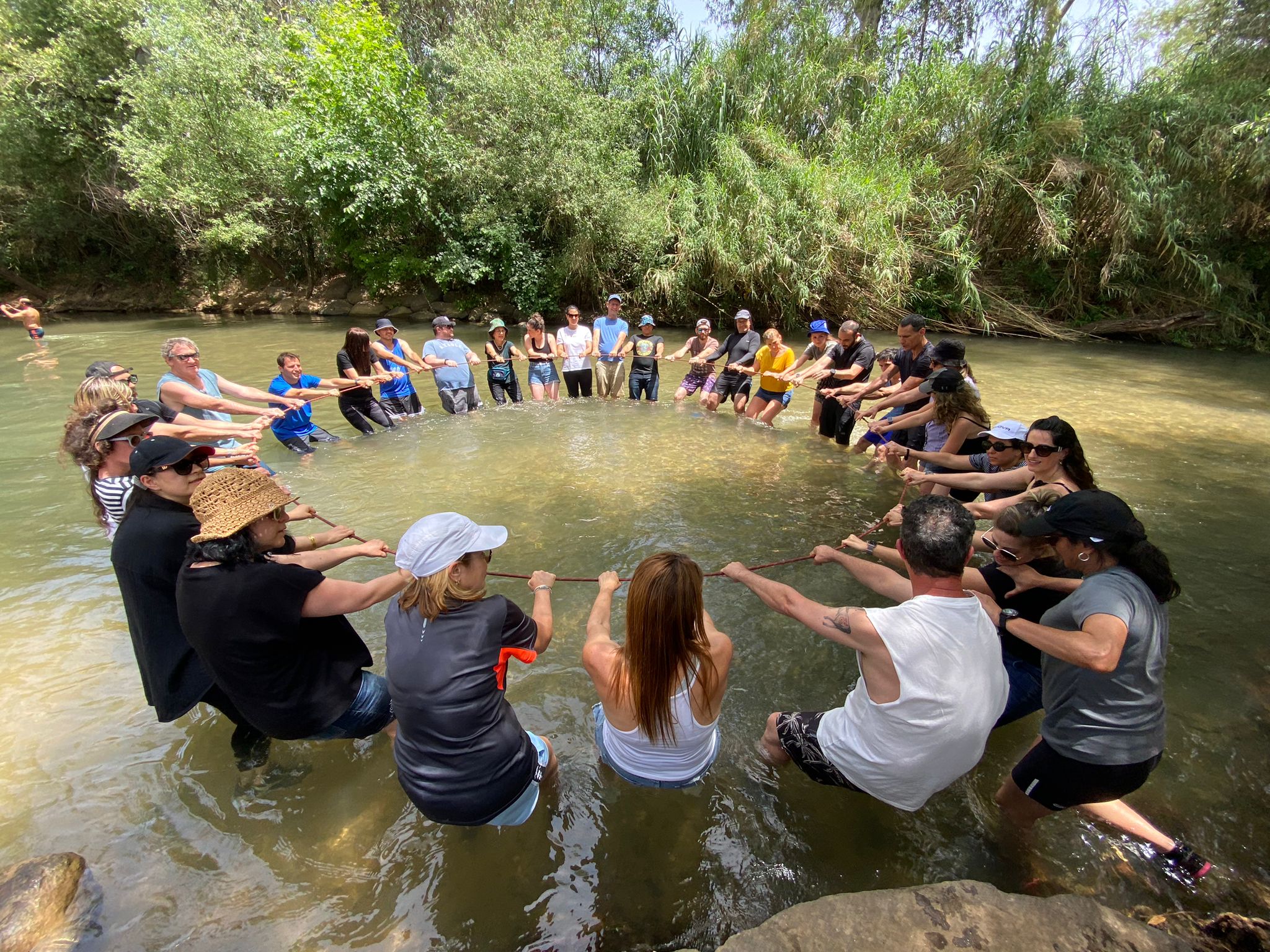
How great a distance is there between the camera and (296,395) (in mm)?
7293

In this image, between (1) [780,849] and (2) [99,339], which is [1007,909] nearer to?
(1) [780,849]

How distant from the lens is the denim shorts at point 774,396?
870 cm

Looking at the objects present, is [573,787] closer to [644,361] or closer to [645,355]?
[645,355]

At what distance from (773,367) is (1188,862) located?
688 centimetres

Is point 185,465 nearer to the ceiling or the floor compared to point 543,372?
nearer to the ceiling

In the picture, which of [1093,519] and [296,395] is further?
[296,395]

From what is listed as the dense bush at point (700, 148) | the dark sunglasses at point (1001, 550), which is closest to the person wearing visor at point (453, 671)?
the dark sunglasses at point (1001, 550)

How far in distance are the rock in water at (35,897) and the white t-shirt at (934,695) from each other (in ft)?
10.9

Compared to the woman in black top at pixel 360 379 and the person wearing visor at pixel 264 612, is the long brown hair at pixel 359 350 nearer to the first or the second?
the woman in black top at pixel 360 379

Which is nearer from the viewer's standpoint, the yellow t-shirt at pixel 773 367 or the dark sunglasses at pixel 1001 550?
the dark sunglasses at pixel 1001 550

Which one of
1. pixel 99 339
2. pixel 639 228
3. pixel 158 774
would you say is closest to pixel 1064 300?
pixel 639 228

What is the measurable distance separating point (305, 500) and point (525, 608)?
3242mm

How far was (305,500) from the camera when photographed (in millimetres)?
6168

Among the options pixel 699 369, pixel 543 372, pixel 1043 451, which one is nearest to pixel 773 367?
pixel 699 369
